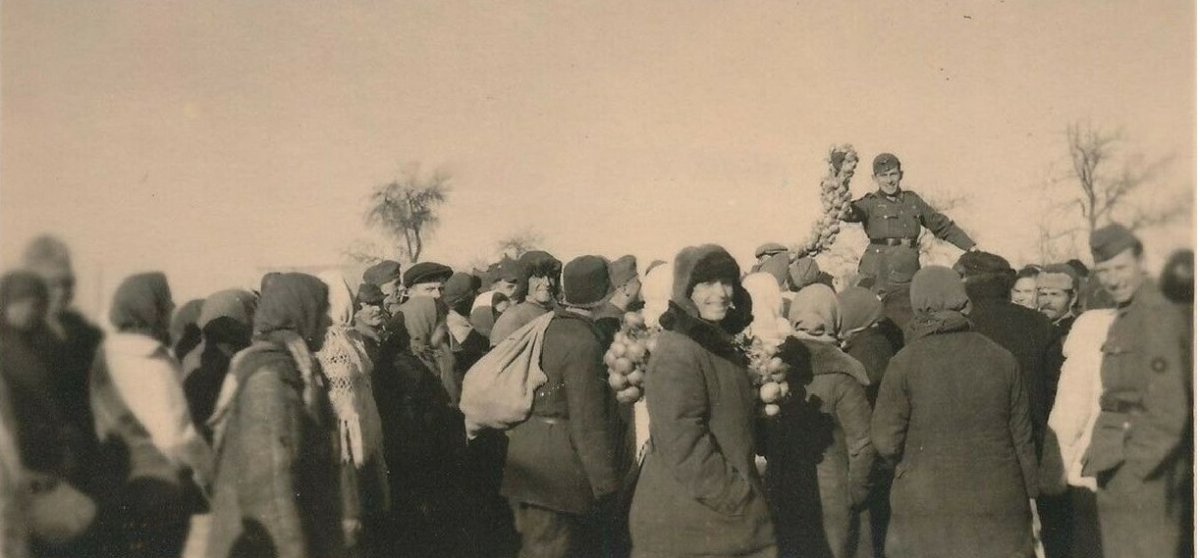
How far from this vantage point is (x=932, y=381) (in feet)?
15.4

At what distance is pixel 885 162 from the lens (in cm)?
682

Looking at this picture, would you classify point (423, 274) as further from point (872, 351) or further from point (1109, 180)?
point (1109, 180)

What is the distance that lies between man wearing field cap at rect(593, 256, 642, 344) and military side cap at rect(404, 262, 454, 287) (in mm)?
1034

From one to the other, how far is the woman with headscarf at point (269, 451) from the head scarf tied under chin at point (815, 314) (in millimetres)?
2240

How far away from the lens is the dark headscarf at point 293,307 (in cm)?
425

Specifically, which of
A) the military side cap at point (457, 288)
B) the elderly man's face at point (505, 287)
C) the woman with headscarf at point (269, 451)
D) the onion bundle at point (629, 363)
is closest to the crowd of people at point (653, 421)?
the woman with headscarf at point (269, 451)

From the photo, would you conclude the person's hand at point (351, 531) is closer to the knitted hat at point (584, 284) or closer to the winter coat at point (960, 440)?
the knitted hat at point (584, 284)

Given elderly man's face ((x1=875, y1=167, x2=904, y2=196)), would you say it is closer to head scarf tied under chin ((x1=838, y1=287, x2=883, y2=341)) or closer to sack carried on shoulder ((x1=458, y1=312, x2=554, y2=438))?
head scarf tied under chin ((x1=838, y1=287, x2=883, y2=341))

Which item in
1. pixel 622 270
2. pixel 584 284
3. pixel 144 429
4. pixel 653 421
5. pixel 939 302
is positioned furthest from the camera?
pixel 622 270

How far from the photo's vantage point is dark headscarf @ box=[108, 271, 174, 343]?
4.60m

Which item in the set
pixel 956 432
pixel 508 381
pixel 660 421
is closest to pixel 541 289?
pixel 508 381

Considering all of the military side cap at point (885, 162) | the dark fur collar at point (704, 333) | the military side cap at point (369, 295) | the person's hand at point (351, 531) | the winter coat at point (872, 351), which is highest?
the military side cap at point (885, 162)

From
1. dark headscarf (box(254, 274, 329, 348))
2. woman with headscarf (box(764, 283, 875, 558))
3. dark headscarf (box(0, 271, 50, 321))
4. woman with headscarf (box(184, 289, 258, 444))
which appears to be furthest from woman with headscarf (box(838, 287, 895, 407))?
dark headscarf (box(0, 271, 50, 321))

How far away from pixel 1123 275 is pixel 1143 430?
68cm
